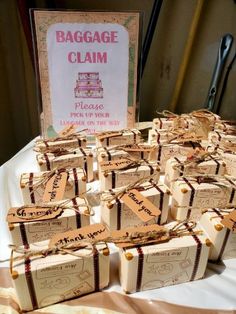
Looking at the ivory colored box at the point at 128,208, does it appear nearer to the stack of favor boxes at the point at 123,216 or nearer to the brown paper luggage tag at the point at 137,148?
the stack of favor boxes at the point at 123,216

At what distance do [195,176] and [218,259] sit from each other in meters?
0.20

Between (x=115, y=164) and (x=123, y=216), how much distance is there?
17 centimetres

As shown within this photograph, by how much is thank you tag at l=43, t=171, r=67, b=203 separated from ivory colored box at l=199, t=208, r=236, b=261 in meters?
0.35

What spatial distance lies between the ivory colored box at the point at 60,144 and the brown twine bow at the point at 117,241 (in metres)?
0.39

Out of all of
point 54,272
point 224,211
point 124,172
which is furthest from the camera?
point 124,172

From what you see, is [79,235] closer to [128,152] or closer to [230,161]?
[128,152]

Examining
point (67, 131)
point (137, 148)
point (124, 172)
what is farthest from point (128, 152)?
point (67, 131)

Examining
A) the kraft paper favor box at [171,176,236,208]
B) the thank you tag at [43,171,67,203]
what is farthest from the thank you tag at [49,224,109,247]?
the kraft paper favor box at [171,176,236,208]

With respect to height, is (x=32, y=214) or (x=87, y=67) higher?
(x=87, y=67)

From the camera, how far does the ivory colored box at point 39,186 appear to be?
70 cm

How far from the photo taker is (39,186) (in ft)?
2.31

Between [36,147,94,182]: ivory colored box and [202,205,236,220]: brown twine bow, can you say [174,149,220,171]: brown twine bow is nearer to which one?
[202,205,236,220]: brown twine bow

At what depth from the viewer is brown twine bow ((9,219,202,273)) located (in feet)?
1.72

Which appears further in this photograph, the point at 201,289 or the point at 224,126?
the point at 224,126
